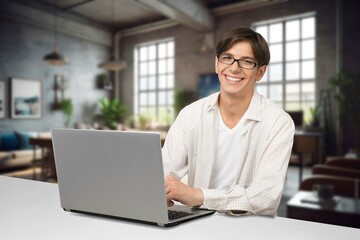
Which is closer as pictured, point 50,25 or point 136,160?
point 136,160

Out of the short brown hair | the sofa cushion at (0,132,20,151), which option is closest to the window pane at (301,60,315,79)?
the sofa cushion at (0,132,20,151)

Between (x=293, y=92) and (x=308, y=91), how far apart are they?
0.36 meters

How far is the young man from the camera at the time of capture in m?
1.36

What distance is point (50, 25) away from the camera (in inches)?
352

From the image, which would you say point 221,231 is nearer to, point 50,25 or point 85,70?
point 50,25

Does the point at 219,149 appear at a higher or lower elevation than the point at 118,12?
lower

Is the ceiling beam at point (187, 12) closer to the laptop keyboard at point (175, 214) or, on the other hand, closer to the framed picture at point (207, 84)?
the framed picture at point (207, 84)

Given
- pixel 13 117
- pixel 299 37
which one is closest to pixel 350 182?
pixel 299 37

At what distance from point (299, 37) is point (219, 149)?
738 centimetres

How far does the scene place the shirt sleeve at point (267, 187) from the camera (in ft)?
3.79

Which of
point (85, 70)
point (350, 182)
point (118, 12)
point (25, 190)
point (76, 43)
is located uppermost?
point (118, 12)

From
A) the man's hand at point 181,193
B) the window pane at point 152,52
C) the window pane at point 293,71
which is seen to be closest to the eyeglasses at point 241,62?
the man's hand at point 181,193

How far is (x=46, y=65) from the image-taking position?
29.6ft

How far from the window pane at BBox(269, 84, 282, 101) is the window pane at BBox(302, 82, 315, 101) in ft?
1.85
